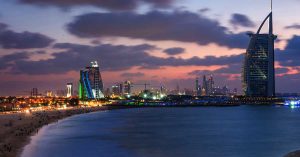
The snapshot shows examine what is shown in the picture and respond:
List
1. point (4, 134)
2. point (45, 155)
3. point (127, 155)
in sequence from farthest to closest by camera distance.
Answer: point (4, 134), point (127, 155), point (45, 155)

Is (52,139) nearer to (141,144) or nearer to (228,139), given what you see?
(141,144)

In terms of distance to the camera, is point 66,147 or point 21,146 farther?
point 66,147

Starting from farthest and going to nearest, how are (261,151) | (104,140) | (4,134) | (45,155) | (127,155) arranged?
(104,140) < (4,134) < (261,151) < (127,155) < (45,155)

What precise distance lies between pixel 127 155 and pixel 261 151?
1293 centimetres

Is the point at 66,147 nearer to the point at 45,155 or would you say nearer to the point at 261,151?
the point at 45,155

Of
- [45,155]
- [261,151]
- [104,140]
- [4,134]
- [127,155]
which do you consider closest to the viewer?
[45,155]

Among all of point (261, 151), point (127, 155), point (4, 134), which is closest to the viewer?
point (127, 155)

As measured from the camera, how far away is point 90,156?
127 ft

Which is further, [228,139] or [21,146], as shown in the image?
[228,139]

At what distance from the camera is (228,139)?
183 ft

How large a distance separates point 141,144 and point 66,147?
827cm

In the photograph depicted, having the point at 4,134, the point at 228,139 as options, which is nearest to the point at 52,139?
the point at 4,134

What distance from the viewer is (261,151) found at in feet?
144

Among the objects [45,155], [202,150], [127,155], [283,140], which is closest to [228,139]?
[283,140]
